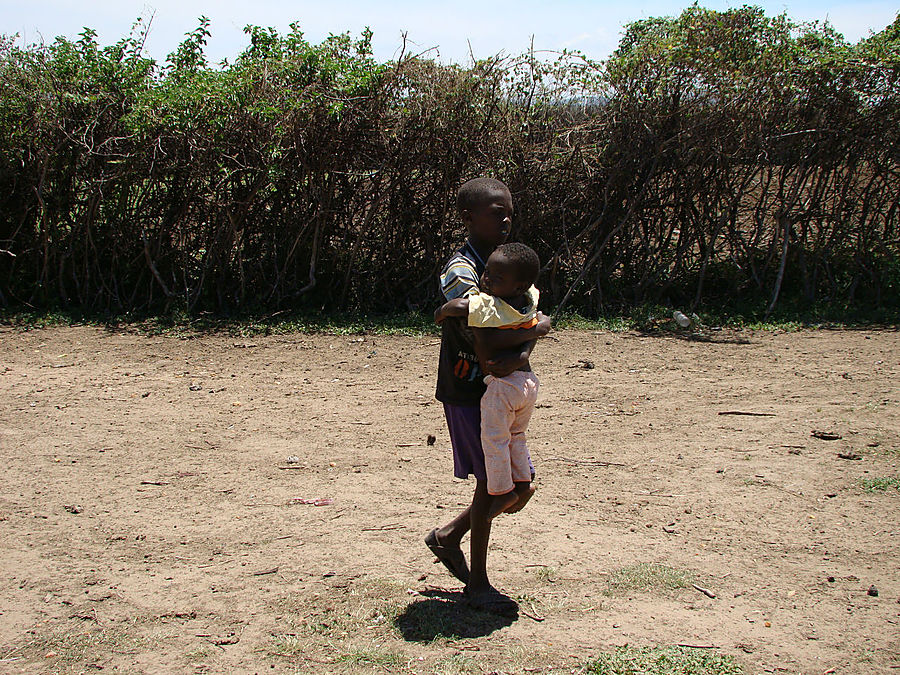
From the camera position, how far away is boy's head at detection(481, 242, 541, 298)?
112 inches

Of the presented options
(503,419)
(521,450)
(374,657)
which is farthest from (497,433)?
(374,657)

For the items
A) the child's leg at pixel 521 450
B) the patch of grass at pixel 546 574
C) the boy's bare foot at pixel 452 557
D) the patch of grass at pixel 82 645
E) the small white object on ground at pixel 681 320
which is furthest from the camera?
the small white object on ground at pixel 681 320

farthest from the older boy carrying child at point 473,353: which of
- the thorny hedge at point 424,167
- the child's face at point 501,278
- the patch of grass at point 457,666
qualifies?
the thorny hedge at point 424,167

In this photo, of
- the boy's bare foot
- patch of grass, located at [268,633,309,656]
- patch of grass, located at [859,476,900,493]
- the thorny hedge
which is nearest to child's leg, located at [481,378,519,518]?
the boy's bare foot

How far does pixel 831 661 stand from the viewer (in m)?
2.91

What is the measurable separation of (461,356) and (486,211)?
0.54 meters

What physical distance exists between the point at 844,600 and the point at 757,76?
6.60m

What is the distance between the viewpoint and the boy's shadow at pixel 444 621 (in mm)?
3119

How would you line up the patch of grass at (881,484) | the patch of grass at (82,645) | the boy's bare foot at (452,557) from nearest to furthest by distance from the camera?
the patch of grass at (82,645), the boy's bare foot at (452,557), the patch of grass at (881,484)

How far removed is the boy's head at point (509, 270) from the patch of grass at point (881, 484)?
2658 mm

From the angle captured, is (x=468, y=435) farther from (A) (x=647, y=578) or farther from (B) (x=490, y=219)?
(A) (x=647, y=578)

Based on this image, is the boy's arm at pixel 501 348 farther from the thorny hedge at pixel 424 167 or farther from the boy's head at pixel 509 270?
the thorny hedge at pixel 424 167

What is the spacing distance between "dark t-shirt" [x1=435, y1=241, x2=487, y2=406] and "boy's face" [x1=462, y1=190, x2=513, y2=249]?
0.07 metres

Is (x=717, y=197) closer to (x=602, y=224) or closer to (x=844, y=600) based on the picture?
(x=602, y=224)
